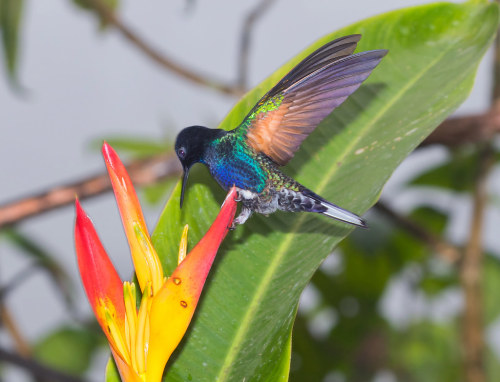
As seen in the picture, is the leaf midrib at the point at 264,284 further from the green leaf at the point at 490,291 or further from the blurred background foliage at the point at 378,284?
the green leaf at the point at 490,291

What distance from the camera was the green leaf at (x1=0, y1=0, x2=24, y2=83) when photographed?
1.14 metres

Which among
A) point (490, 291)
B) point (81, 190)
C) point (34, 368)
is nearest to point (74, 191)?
point (81, 190)

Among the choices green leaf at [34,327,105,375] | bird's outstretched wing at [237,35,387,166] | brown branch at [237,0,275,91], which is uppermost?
brown branch at [237,0,275,91]

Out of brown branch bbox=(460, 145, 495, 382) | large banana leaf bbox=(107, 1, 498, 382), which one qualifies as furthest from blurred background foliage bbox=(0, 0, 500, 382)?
large banana leaf bbox=(107, 1, 498, 382)

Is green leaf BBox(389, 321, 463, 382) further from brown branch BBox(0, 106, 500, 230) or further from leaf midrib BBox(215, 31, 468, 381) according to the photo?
leaf midrib BBox(215, 31, 468, 381)

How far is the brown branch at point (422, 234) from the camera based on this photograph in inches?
32.7

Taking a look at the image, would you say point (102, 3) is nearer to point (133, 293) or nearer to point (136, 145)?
point (136, 145)

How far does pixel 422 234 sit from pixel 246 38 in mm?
433

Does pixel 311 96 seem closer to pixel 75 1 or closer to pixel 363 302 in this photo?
pixel 363 302

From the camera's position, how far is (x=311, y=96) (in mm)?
299

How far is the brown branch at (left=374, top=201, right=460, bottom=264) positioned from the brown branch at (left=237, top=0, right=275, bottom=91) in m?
0.38

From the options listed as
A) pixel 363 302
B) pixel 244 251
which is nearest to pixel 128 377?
pixel 244 251

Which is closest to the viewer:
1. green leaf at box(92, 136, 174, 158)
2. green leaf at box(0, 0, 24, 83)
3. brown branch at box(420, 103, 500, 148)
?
brown branch at box(420, 103, 500, 148)

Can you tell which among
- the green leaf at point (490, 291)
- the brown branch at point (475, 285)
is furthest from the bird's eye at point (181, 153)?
the green leaf at point (490, 291)
